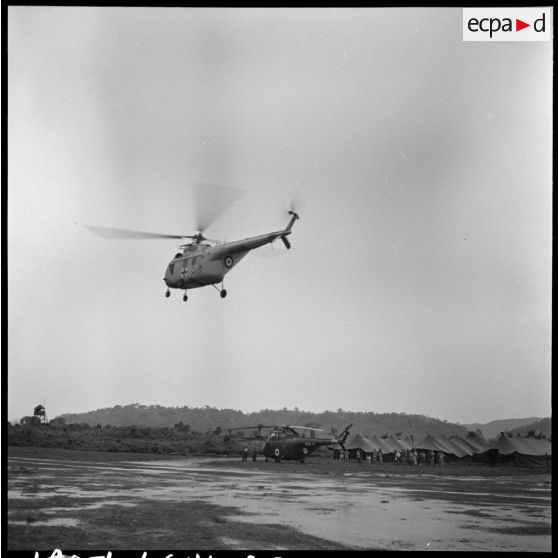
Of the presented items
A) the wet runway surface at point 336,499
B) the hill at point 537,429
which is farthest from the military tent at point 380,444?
the hill at point 537,429

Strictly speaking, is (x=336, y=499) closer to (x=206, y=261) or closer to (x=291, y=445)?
(x=206, y=261)

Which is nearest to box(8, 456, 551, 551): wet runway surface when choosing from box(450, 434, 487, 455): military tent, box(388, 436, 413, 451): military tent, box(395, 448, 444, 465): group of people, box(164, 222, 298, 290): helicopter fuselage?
box(450, 434, 487, 455): military tent

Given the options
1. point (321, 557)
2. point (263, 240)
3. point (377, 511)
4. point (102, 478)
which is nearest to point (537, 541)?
point (377, 511)

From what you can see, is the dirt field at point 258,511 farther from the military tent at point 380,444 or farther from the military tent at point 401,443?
the military tent at point 380,444

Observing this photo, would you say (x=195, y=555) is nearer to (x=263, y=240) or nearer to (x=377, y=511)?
(x=377, y=511)

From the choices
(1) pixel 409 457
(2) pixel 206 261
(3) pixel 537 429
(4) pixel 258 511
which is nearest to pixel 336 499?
(4) pixel 258 511

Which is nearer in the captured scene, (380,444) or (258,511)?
(258,511)
